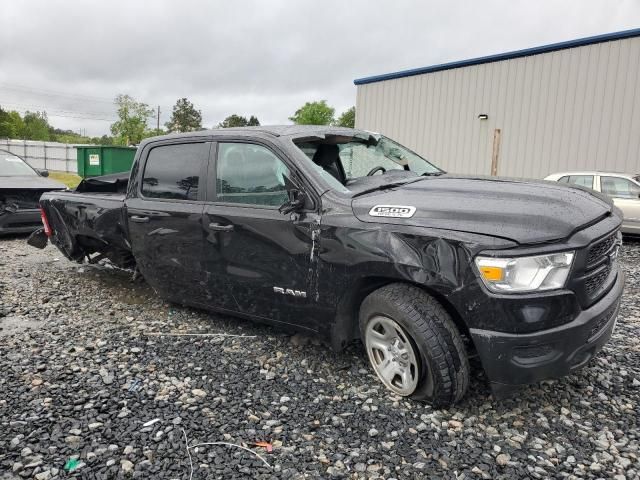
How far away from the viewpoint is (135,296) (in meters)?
5.23

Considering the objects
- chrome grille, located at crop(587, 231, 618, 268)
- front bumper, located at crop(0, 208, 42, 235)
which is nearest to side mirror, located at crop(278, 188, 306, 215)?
chrome grille, located at crop(587, 231, 618, 268)

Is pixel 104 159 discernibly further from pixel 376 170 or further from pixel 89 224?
pixel 376 170

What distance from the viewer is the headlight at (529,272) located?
95.4 inches

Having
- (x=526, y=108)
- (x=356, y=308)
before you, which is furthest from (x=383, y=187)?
(x=526, y=108)

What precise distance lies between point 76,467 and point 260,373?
4.19 ft

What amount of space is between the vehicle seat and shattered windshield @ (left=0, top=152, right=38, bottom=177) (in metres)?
7.53

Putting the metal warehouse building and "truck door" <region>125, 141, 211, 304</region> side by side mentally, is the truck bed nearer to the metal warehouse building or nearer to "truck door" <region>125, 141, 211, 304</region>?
"truck door" <region>125, 141, 211, 304</region>

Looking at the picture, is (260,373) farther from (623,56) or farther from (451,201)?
(623,56)

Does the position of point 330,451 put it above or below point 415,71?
below

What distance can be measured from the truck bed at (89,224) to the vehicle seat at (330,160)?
2.14 meters

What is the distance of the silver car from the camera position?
876 centimetres

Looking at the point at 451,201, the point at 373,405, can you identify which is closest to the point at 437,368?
the point at 373,405

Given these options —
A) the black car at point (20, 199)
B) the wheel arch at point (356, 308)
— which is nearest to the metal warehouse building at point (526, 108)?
the black car at point (20, 199)

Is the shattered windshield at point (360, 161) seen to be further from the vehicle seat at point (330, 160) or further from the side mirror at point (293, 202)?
the side mirror at point (293, 202)
